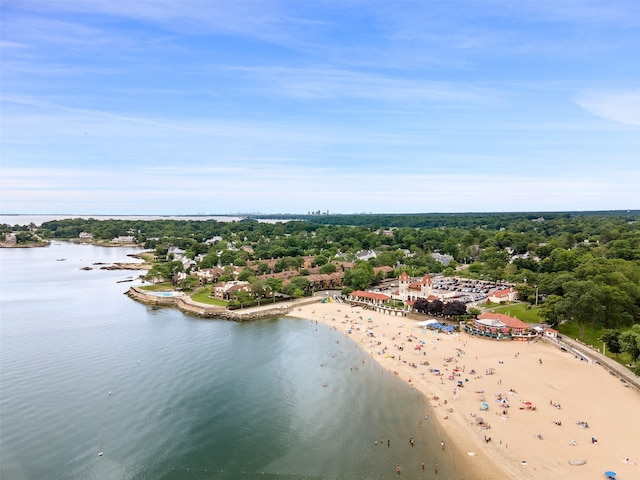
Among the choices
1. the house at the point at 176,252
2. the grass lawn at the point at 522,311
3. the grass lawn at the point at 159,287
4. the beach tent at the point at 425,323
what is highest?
the house at the point at 176,252

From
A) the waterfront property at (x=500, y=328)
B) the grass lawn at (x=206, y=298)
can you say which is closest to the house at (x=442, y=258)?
the waterfront property at (x=500, y=328)

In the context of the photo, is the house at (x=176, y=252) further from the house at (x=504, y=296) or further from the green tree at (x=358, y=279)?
the house at (x=504, y=296)

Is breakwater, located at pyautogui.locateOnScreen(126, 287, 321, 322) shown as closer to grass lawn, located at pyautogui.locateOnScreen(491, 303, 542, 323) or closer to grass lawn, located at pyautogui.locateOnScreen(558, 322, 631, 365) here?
grass lawn, located at pyautogui.locateOnScreen(491, 303, 542, 323)

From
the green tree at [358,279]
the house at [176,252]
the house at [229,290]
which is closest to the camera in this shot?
the house at [229,290]

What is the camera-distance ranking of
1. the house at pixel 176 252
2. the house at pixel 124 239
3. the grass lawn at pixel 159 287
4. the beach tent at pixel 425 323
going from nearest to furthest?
the beach tent at pixel 425 323 → the grass lawn at pixel 159 287 → the house at pixel 176 252 → the house at pixel 124 239

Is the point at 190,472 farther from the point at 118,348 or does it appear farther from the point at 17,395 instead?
the point at 118,348

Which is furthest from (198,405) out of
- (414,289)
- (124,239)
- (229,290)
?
(124,239)

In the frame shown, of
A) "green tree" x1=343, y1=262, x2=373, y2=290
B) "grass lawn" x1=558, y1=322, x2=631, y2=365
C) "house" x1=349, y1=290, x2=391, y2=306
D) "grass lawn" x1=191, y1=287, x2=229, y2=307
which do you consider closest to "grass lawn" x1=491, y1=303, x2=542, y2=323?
"grass lawn" x1=558, y1=322, x2=631, y2=365
